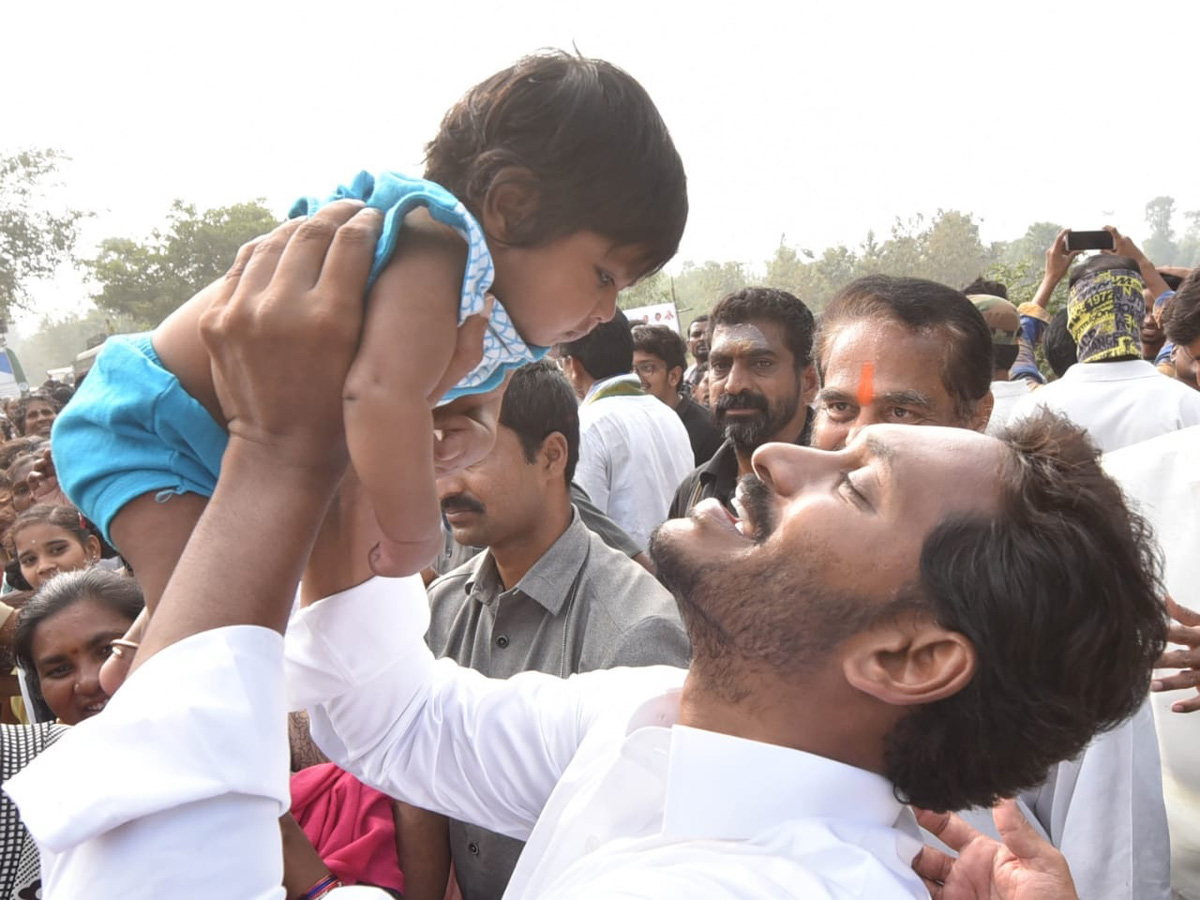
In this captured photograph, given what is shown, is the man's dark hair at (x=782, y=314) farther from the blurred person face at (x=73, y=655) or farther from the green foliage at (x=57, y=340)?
the green foliage at (x=57, y=340)

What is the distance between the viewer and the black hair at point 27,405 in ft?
34.5

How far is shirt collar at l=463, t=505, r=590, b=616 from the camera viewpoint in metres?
2.86

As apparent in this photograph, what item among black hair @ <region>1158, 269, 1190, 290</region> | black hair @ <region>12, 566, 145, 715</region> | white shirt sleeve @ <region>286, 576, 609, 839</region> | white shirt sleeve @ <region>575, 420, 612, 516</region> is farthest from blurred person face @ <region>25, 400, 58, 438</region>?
black hair @ <region>1158, 269, 1190, 290</region>

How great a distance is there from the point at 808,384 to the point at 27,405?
989 centimetres

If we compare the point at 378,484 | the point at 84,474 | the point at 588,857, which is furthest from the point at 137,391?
the point at 588,857

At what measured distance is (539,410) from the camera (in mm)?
3297

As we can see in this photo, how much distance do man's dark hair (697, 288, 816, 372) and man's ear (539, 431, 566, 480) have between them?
1.68 meters

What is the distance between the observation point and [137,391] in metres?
1.62

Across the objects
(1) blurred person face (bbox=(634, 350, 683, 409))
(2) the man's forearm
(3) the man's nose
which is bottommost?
(1) blurred person face (bbox=(634, 350, 683, 409))

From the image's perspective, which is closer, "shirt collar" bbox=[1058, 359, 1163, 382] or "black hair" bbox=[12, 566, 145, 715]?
"black hair" bbox=[12, 566, 145, 715]

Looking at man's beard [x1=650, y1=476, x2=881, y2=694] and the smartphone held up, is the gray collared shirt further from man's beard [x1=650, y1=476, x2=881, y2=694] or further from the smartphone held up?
the smartphone held up

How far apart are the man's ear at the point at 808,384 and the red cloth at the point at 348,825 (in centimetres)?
282

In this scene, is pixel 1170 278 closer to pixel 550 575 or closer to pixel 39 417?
pixel 550 575

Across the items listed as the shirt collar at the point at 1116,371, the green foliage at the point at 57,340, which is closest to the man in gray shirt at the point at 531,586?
the shirt collar at the point at 1116,371
